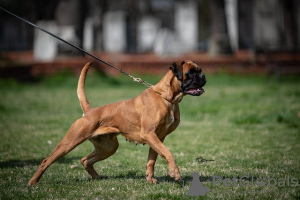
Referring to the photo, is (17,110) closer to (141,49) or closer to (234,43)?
(234,43)

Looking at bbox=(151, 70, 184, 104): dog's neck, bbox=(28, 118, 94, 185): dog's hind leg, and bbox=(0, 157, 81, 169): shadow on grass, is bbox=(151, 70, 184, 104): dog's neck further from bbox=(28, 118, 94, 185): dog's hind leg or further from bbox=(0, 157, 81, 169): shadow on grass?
bbox=(0, 157, 81, 169): shadow on grass

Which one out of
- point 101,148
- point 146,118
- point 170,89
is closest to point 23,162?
point 101,148

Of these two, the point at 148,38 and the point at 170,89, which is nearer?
the point at 170,89

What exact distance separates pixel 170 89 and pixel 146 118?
0.45 metres

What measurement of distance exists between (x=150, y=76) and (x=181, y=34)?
15696 mm

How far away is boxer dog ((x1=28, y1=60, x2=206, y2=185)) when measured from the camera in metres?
5.47

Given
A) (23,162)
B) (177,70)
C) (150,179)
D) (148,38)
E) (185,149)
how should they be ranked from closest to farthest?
(177,70), (150,179), (23,162), (185,149), (148,38)

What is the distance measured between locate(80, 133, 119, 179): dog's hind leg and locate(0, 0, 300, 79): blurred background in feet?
44.5

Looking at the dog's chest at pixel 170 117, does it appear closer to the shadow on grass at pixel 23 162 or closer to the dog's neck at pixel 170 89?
the dog's neck at pixel 170 89

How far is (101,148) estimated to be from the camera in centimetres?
598

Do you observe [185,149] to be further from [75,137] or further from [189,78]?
[75,137]

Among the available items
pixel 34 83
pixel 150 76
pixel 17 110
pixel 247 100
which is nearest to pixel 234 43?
pixel 150 76

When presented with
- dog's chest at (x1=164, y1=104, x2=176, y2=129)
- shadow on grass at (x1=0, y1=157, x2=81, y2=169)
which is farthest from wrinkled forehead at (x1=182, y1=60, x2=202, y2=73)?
shadow on grass at (x1=0, y1=157, x2=81, y2=169)

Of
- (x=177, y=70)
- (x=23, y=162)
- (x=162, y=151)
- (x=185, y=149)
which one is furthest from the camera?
(x=185, y=149)
